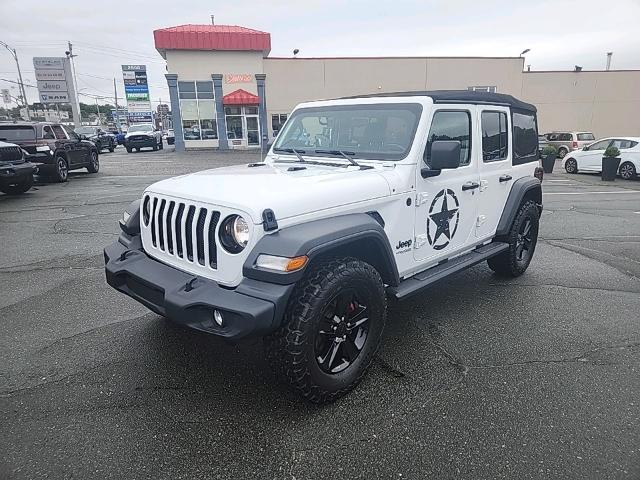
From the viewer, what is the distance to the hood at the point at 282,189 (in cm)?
255

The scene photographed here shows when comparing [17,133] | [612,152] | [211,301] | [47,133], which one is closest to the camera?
[211,301]

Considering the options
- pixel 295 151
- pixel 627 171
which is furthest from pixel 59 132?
pixel 627 171

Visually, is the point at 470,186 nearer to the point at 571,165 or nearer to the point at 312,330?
the point at 312,330

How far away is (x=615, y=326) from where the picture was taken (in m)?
3.91

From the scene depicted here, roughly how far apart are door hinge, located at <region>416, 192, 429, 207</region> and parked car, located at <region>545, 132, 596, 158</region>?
23.8m

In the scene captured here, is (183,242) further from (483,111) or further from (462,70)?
(462,70)

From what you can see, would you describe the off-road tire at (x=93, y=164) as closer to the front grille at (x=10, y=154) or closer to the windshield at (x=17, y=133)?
the windshield at (x=17, y=133)

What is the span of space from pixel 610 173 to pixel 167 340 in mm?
16939

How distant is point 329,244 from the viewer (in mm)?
2553

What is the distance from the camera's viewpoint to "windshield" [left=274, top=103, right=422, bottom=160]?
3438 mm

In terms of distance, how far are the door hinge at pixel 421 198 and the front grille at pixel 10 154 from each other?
34.3 ft

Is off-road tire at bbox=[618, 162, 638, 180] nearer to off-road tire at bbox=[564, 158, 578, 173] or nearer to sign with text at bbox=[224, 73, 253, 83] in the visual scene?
off-road tire at bbox=[564, 158, 578, 173]

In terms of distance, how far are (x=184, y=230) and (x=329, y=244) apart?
37.6 inches

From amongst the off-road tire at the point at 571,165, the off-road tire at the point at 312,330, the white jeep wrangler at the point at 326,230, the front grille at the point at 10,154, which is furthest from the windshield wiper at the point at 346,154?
the off-road tire at the point at 571,165
